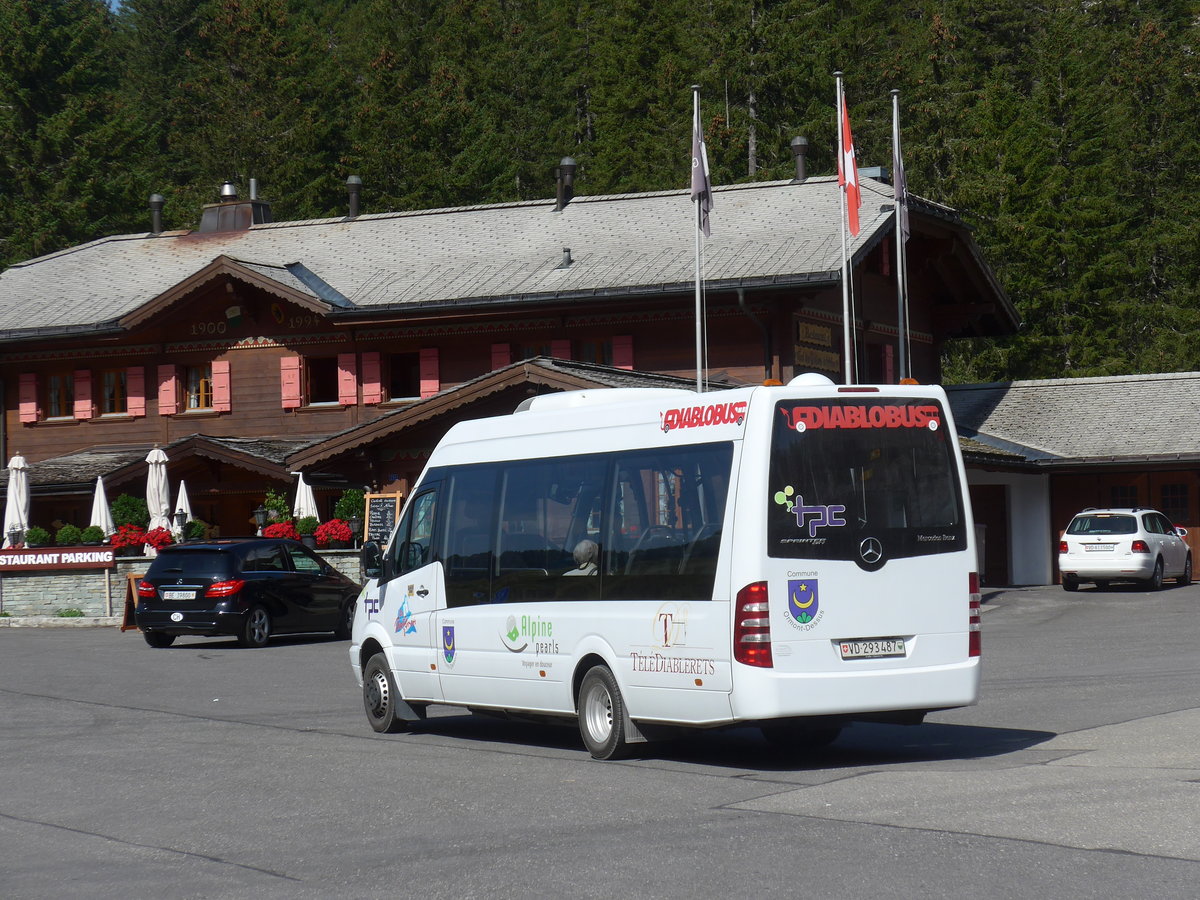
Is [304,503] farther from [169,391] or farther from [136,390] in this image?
[136,390]

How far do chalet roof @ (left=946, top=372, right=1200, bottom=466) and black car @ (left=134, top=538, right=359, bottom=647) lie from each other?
1713 centimetres

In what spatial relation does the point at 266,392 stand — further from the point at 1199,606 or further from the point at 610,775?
the point at 610,775

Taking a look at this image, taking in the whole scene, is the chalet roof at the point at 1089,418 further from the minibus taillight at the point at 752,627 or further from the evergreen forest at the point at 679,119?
the minibus taillight at the point at 752,627

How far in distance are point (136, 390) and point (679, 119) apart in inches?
1120

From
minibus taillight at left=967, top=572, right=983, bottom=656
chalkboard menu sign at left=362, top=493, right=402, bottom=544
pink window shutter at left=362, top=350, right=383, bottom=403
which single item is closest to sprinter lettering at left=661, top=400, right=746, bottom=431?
minibus taillight at left=967, top=572, right=983, bottom=656

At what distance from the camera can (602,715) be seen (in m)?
12.1

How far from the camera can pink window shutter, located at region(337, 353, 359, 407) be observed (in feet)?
126

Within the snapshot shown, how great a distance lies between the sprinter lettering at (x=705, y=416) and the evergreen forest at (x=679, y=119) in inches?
1845

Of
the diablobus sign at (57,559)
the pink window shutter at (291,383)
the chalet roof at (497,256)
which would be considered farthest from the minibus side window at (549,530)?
the pink window shutter at (291,383)

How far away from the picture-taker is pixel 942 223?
3784 cm

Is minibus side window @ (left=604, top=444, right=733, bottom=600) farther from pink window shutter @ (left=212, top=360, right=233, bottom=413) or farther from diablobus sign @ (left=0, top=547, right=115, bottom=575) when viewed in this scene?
pink window shutter @ (left=212, top=360, right=233, bottom=413)

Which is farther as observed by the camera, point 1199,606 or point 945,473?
point 1199,606

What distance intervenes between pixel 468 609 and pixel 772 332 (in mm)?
21442

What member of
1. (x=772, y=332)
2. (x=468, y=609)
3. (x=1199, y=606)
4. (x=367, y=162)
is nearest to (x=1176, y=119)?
(x=367, y=162)
